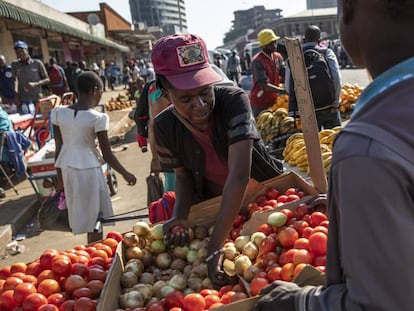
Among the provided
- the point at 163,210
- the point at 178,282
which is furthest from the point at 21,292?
the point at 163,210

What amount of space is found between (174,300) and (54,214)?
104 inches

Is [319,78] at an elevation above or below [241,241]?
above

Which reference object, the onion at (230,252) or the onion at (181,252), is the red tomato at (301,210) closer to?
the onion at (230,252)

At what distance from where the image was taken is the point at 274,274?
1797mm

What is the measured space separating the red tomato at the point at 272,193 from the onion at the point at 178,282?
2.59 ft

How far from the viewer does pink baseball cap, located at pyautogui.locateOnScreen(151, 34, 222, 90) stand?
2162 mm

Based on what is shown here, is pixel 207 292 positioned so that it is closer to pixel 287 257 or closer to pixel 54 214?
pixel 287 257

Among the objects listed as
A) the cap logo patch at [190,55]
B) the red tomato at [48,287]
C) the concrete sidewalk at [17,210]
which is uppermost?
the cap logo patch at [190,55]

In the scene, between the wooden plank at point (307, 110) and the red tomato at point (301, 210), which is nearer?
the red tomato at point (301, 210)

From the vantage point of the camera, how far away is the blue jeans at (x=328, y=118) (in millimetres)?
5802

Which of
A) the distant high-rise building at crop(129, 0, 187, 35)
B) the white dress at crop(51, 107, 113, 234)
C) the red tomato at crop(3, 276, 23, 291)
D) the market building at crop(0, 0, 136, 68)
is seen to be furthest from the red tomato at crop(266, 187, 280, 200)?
the distant high-rise building at crop(129, 0, 187, 35)

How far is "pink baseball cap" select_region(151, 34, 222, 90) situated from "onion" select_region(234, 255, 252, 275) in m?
0.84

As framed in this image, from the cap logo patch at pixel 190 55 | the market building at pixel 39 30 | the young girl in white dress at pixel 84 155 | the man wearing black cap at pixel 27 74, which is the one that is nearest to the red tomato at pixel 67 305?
the cap logo patch at pixel 190 55

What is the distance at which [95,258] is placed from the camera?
235 cm
